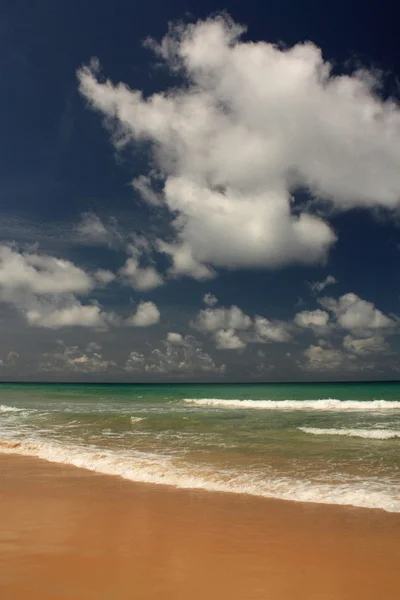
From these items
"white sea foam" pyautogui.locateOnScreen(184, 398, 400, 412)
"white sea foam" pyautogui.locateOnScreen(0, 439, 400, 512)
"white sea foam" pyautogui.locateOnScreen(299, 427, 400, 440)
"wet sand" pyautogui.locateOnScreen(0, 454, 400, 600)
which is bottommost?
"white sea foam" pyautogui.locateOnScreen(184, 398, 400, 412)

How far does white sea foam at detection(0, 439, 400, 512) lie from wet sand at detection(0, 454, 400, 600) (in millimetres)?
488

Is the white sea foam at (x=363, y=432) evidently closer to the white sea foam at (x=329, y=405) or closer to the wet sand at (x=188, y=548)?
the wet sand at (x=188, y=548)

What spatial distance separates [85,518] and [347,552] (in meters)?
3.91

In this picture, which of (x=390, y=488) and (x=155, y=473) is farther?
(x=155, y=473)

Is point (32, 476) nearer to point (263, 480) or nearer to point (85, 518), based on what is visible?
point (85, 518)

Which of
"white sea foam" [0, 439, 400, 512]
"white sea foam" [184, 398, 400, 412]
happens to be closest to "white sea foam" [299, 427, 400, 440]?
"white sea foam" [0, 439, 400, 512]

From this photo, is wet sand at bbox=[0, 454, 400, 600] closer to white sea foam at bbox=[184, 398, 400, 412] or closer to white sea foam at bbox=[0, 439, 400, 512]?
white sea foam at bbox=[0, 439, 400, 512]

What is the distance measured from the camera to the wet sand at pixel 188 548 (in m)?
4.50

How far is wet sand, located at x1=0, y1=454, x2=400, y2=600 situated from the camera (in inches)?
177

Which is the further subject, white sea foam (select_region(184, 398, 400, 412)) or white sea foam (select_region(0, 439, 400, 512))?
white sea foam (select_region(184, 398, 400, 412))

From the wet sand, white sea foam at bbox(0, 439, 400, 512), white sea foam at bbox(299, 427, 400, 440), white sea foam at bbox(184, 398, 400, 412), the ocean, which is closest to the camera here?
the wet sand

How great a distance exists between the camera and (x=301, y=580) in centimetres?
471

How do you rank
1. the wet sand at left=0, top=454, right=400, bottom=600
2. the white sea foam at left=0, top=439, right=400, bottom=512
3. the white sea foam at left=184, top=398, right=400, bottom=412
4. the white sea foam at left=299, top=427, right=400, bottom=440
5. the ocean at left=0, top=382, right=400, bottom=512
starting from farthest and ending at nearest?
1. the white sea foam at left=184, top=398, right=400, bottom=412
2. the white sea foam at left=299, top=427, right=400, bottom=440
3. the ocean at left=0, top=382, right=400, bottom=512
4. the white sea foam at left=0, top=439, right=400, bottom=512
5. the wet sand at left=0, top=454, right=400, bottom=600

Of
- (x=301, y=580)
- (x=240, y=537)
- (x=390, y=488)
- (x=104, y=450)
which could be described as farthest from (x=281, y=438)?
(x=301, y=580)
